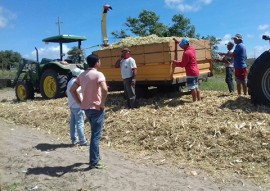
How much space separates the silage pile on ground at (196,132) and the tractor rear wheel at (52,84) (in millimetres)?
3676

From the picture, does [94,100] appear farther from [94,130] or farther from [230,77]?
[230,77]

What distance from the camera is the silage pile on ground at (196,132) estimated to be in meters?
6.15

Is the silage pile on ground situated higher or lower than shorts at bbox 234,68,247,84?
lower

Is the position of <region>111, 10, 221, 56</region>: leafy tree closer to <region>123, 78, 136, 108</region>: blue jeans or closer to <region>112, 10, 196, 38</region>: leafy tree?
<region>112, 10, 196, 38</region>: leafy tree

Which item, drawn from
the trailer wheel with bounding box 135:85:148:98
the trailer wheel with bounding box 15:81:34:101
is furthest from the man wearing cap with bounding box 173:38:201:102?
the trailer wheel with bounding box 15:81:34:101

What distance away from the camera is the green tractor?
14.1 m

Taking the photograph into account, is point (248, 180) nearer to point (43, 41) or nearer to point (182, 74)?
point (182, 74)

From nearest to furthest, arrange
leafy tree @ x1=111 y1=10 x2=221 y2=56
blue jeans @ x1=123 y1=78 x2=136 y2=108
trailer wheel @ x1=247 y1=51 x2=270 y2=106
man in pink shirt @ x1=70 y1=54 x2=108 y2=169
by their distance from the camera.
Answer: man in pink shirt @ x1=70 y1=54 x2=108 y2=169 < trailer wheel @ x1=247 y1=51 x2=270 y2=106 < blue jeans @ x1=123 y1=78 x2=136 y2=108 < leafy tree @ x1=111 y1=10 x2=221 y2=56

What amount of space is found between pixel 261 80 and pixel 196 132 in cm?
185

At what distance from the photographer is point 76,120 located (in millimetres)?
7809

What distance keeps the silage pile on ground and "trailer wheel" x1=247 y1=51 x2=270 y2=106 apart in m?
0.21

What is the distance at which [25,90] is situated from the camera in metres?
15.6

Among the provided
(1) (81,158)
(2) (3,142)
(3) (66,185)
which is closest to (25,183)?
(3) (66,185)

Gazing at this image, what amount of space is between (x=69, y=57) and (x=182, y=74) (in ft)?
22.2
